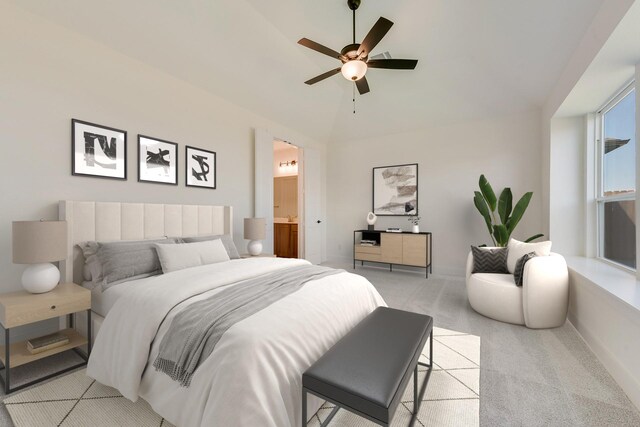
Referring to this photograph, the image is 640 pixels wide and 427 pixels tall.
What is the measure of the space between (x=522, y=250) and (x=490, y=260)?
1.16 ft

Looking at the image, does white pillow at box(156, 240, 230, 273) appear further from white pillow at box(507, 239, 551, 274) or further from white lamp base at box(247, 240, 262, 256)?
white pillow at box(507, 239, 551, 274)

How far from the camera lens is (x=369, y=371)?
1196 mm

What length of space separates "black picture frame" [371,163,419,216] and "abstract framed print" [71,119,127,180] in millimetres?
4296

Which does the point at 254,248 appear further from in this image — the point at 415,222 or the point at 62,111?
the point at 415,222

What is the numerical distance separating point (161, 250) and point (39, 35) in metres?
2.11

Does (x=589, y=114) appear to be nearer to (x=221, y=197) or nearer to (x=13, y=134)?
(x=221, y=197)

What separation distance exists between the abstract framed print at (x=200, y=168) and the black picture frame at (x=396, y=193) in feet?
10.7

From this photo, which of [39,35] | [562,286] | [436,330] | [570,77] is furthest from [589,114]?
[39,35]

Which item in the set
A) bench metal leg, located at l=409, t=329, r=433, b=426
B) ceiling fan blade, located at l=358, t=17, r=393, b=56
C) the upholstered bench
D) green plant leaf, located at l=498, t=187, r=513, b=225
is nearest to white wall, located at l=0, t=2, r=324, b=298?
ceiling fan blade, located at l=358, t=17, r=393, b=56

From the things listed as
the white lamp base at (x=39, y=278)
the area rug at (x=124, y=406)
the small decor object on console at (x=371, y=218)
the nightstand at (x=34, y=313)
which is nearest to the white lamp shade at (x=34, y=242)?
the white lamp base at (x=39, y=278)

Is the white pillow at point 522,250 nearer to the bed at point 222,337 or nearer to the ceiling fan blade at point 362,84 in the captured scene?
the bed at point 222,337

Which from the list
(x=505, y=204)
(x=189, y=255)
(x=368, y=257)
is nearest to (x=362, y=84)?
(x=189, y=255)

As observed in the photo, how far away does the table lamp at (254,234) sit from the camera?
382 centimetres

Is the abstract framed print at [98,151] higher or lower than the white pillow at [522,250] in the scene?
higher
